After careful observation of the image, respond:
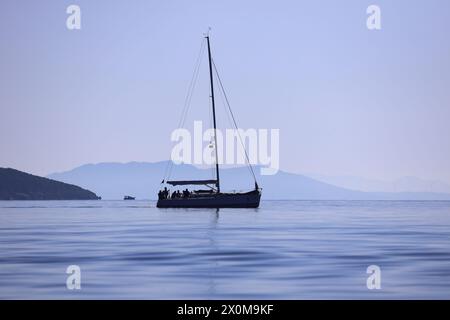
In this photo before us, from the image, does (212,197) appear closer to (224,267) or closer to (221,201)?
(221,201)

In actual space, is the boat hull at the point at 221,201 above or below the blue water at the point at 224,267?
below

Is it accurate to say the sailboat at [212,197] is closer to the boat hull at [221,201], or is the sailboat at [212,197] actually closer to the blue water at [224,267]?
the boat hull at [221,201]

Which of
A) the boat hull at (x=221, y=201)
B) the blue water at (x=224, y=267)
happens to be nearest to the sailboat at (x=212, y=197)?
the boat hull at (x=221, y=201)

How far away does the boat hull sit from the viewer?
379ft

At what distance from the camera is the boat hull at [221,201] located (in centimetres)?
11544

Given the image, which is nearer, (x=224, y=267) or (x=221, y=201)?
(x=224, y=267)

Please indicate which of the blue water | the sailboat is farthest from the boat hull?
the blue water

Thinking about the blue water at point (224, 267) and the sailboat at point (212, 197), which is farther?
the sailboat at point (212, 197)

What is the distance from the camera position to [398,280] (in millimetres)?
27891

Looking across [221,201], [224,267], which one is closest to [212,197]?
[221,201]

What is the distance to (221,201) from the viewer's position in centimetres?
11550

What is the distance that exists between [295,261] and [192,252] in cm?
766
